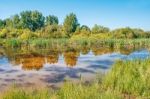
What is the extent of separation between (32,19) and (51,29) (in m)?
16.8

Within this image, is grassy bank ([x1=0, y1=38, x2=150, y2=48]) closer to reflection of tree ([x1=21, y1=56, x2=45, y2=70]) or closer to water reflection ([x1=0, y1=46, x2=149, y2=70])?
water reflection ([x1=0, y1=46, x2=149, y2=70])

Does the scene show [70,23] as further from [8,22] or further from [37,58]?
[37,58]

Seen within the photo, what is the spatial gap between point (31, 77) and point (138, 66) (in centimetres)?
430

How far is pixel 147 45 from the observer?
3119 cm

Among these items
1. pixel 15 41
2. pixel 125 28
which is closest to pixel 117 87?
pixel 15 41

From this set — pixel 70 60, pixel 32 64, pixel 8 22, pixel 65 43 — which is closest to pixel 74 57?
pixel 70 60

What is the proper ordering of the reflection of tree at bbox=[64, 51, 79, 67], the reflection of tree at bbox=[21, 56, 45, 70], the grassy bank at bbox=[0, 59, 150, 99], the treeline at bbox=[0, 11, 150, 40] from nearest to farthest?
the grassy bank at bbox=[0, 59, 150, 99]
the reflection of tree at bbox=[21, 56, 45, 70]
the reflection of tree at bbox=[64, 51, 79, 67]
the treeline at bbox=[0, 11, 150, 40]

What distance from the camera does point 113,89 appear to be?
7598mm

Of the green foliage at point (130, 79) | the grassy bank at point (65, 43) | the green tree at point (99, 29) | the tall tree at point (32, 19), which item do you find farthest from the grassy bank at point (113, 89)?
the tall tree at point (32, 19)

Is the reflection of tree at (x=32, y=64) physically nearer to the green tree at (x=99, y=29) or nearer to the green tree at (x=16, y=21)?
the green tree at (x=99, y=29)

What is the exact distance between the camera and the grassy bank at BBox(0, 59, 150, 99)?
18.8 feet

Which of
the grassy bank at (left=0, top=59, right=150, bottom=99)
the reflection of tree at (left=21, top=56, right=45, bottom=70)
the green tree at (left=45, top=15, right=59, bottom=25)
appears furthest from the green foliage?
the green tree at (left=45, top=15, right=59, bottom=25)

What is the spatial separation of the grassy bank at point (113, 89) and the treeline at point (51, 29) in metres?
28.2

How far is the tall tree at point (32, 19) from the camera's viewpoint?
190 feet
